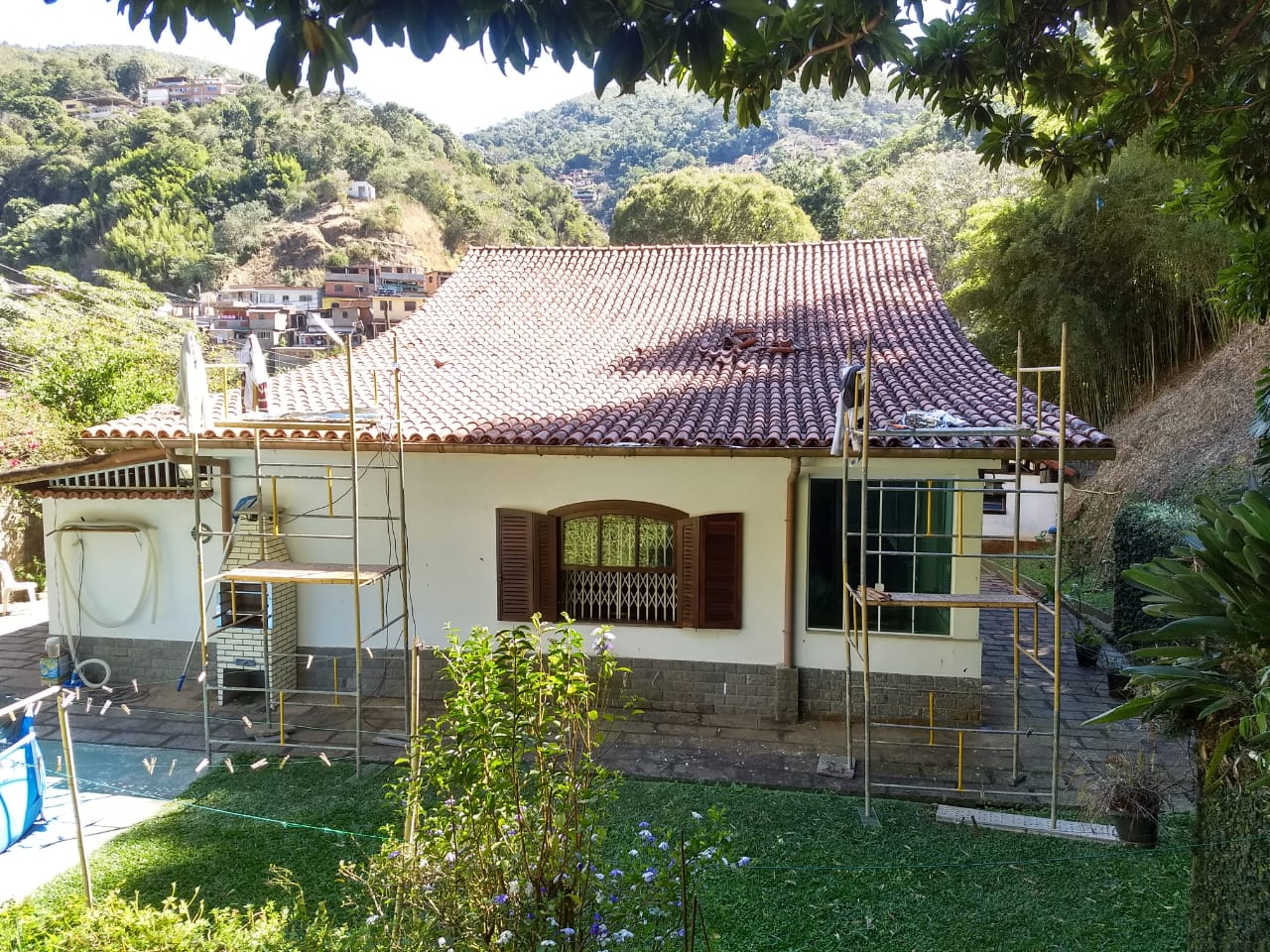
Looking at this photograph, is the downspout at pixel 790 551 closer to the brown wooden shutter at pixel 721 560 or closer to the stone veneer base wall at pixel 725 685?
the stone veneer base wall at pixel 725 685

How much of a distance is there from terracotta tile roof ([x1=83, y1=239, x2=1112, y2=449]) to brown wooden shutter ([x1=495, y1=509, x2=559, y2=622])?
1072mm

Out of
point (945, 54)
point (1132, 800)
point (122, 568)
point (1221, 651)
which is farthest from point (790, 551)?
point (122, 568)

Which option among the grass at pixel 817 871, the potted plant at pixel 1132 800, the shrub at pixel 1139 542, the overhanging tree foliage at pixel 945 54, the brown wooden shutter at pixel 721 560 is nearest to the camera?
the overhanging tree foliage at pixel 945 54

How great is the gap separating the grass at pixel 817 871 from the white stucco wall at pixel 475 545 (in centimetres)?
214

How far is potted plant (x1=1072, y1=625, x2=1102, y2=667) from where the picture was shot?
35.0ft

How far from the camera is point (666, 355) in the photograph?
452 inches

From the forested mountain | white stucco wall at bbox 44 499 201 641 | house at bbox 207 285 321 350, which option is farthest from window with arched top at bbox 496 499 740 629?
the forested mountain

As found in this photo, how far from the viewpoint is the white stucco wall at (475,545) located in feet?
28.5

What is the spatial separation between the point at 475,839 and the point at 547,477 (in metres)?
5.85

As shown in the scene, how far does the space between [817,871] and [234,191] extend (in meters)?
58.5

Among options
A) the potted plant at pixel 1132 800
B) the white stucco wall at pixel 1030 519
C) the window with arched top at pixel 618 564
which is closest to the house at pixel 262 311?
the white stucco wall at pixel 1030 519

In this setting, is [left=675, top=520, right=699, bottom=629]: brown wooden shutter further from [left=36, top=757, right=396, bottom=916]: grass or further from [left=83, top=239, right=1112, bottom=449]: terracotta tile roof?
[left=36, top=757, right=396, bottom=916]: grass

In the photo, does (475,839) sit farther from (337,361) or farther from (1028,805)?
(337,361)

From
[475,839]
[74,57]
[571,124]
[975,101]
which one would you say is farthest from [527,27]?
[74,57]
